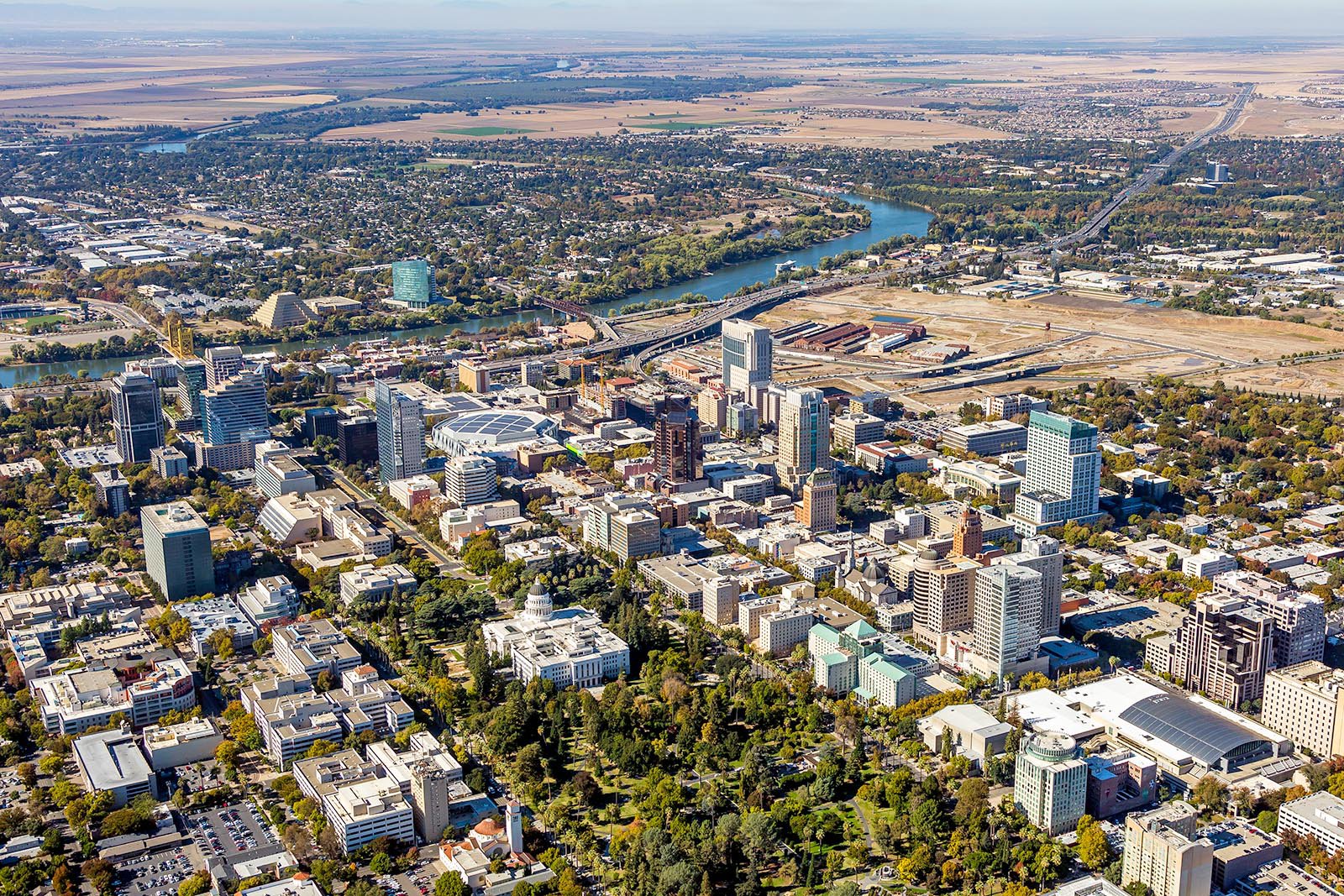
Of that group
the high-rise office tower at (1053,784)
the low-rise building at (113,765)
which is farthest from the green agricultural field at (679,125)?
the high-rise office tower at (1053,784)

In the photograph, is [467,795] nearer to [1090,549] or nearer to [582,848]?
[582,848]

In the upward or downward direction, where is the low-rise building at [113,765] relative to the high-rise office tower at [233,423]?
downward

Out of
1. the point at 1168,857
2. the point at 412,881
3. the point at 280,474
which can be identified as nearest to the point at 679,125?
the point at 280,474

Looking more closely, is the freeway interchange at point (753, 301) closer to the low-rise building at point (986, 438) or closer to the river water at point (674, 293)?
the river water at point (674, 293)

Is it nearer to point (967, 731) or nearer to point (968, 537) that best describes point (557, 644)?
point (967, 731)

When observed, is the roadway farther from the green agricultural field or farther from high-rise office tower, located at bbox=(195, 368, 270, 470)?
the green agricultural field

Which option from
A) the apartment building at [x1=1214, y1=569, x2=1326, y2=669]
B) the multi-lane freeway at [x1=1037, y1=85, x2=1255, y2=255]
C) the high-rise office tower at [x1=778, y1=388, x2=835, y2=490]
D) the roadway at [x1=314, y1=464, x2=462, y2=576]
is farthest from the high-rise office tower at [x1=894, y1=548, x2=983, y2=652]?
the multi-lane freeway at [x1=1037, y1=85, x2=1255, y2=255]
